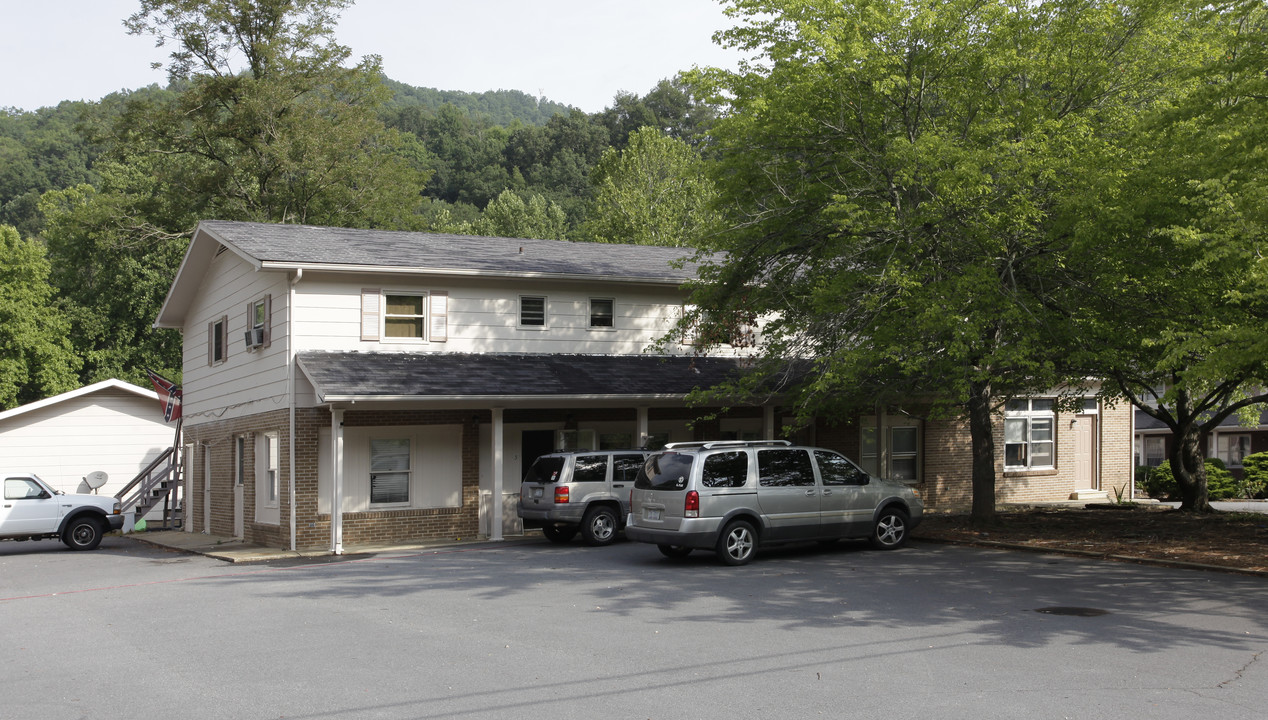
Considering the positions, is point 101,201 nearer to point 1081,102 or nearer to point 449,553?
point 449,553

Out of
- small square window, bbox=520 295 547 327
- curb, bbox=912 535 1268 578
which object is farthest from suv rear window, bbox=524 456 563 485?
curb, bbox=912 535 1268 578

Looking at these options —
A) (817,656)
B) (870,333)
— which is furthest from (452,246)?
(817,656)

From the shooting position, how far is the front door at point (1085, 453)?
1155 inches

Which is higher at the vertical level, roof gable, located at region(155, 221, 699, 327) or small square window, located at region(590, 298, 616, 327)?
roof gable, located at region(155, 221, 699, 327)

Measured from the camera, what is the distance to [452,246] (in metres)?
25.5

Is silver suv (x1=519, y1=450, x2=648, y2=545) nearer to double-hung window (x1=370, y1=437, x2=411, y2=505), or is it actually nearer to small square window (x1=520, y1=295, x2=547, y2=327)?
double-hung window (x1=370, y1=437, x2=411, y2=505)

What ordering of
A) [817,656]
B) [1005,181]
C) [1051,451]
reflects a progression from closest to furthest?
[817,656] → [1005,181] → [1051,451]

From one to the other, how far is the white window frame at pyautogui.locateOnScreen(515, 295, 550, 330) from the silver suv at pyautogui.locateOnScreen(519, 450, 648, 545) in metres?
4.52

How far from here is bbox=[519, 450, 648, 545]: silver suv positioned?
19.5 metres

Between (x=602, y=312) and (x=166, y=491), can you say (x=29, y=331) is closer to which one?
(x=166, y=491)

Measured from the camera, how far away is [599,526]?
19734mm

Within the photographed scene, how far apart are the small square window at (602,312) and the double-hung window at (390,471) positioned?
204 inches

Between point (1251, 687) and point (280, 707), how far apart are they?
281 inches

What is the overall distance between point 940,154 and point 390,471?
1212 cm
